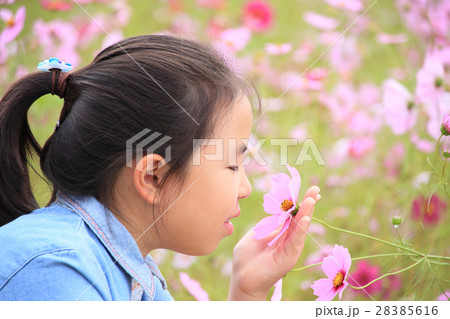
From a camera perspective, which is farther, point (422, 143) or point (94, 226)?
point (422, 143)

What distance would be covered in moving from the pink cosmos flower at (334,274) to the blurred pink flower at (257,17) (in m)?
0.91

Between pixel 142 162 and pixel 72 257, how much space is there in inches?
5.0

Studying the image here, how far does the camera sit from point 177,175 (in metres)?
0.59

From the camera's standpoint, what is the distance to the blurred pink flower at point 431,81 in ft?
2.42

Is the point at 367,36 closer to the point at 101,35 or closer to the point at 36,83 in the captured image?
the point at 101,35

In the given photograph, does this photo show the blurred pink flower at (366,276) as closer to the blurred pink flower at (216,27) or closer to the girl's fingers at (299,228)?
the girl's fingers at (299,228)

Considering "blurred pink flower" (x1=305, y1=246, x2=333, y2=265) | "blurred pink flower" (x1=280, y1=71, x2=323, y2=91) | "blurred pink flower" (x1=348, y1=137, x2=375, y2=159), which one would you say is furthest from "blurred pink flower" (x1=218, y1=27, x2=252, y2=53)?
"blurred pink flower" (x1=305, y1=246, x2=333, y2=265)

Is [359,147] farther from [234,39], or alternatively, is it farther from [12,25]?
[12,25]

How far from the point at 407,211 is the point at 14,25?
763 mm

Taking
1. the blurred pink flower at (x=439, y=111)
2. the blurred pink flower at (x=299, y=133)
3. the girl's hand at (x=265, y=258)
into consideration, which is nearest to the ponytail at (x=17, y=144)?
the girl's hand at (x=265, y=258)

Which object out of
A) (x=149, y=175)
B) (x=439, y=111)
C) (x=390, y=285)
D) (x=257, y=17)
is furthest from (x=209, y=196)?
(x=257, y=17)

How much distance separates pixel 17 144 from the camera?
2.06 feet
